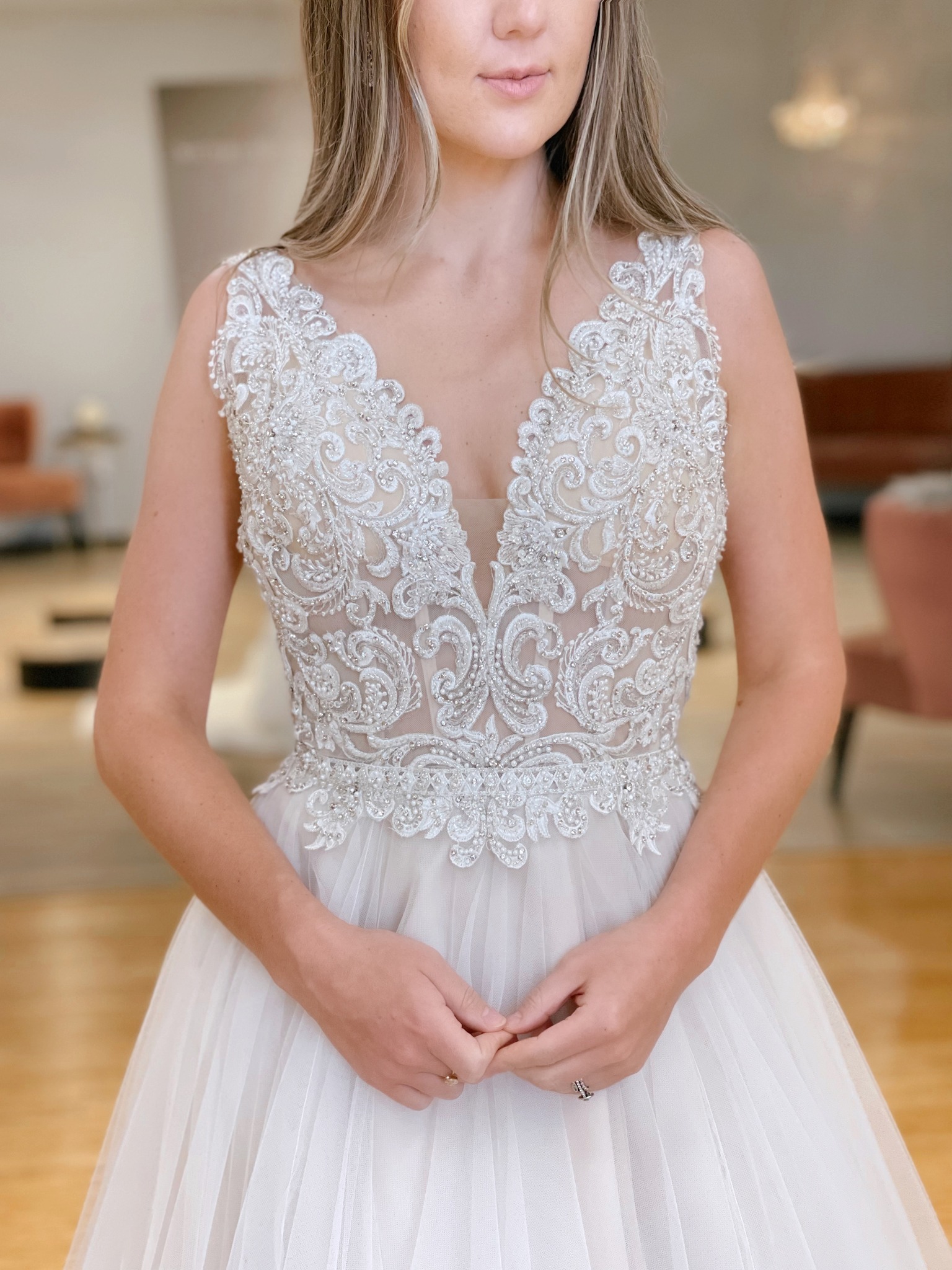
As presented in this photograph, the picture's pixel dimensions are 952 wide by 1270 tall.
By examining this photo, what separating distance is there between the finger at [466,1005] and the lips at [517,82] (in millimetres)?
576

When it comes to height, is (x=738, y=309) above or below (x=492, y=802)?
above

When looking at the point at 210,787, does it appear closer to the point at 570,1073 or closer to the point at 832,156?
the point at 570,1073

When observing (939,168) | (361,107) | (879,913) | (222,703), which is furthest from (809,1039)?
(939,168)

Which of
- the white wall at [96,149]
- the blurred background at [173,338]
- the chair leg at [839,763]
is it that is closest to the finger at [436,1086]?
the blurred background at [173,338]

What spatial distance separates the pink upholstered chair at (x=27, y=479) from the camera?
10.6 ft

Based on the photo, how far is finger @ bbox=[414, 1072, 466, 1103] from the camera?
0.82 metres

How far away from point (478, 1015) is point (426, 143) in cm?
60

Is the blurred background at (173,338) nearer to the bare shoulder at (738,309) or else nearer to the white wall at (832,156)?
the white wall at (832,156)

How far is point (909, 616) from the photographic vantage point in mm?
3369

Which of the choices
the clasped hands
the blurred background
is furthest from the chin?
the blurred background

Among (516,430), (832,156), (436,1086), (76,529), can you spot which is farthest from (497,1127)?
(832,156)

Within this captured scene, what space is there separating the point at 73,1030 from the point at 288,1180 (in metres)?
1.97

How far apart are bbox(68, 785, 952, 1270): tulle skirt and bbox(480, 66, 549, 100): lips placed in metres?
0.51

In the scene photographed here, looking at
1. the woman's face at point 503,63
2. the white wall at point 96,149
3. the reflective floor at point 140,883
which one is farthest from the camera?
the white wall at point 96,149
